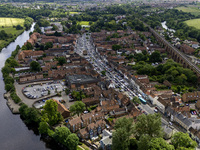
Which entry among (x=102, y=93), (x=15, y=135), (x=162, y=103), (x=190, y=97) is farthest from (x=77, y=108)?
(x=190, y=97)

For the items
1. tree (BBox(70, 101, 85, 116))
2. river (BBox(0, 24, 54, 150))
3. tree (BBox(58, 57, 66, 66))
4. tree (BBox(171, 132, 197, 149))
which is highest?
tree (BBox(58, 57, 66, 66))

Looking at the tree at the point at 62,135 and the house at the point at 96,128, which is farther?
the house at the point at 96,128

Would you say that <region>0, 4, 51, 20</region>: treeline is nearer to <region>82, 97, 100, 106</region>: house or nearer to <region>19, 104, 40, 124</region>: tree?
<region>82, 97, 100, 106</region>: house

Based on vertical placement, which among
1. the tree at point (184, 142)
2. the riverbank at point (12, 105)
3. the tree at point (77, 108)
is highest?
the tree at point (77, 108)

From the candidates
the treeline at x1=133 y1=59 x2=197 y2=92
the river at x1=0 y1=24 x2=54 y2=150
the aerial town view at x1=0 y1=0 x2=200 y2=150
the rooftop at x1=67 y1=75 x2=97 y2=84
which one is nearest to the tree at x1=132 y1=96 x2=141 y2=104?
the aerial town view at x1=0 y1=0 x2=200 y2=150

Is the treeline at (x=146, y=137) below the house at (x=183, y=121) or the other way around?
the other way around

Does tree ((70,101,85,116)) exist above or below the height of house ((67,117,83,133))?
above

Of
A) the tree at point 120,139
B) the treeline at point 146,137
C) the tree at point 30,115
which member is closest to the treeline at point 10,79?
the tree at point 30,115

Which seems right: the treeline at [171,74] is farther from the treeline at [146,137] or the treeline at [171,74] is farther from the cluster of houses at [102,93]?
the treeline at [146,137]
